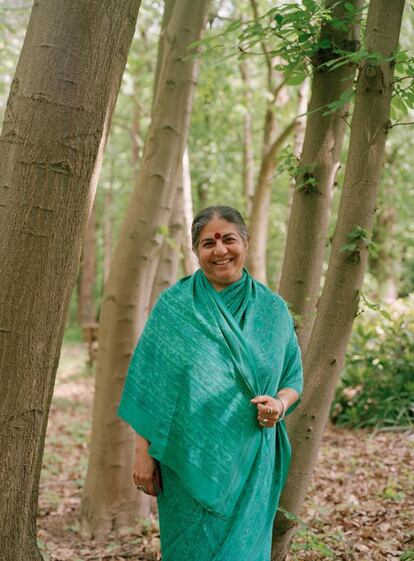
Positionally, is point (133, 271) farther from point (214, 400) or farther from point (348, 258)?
point (214, 400)

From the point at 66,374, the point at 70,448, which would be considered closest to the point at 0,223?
the point at 70,448

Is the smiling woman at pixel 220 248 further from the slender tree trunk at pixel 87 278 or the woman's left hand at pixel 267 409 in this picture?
the slender tree trunk at pixel 87 278

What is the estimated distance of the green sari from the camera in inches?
100

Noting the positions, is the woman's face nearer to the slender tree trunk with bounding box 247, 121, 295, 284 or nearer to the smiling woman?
the smiling woman

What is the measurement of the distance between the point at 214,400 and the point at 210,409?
0.14 feet

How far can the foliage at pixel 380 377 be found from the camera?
722 cm

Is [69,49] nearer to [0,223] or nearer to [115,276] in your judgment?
[0,223]

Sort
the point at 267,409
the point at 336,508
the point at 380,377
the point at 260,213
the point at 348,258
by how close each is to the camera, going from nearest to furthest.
Answer: the point at 267,409 < the point at 348,258 < the point at 336,508 < the point at 380,377 < the point at 260,213

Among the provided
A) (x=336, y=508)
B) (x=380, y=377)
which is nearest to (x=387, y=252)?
(x=380, y=377)

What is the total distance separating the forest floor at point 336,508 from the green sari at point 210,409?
0.97 metres

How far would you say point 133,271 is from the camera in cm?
482

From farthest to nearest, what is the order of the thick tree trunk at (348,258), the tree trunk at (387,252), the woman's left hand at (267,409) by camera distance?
the tree trunk at (387,252) < the thick tree trunk at (348,258) < the woman's left hand at (267,409)

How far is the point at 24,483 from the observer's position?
2498 mm

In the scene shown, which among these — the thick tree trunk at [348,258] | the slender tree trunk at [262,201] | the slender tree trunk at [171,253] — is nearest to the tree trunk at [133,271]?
the slender tree trunk at [171,253]
